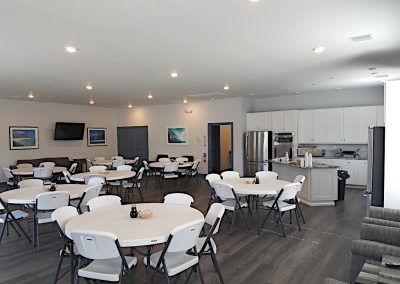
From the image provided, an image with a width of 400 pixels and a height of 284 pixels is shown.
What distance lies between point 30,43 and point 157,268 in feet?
11.4

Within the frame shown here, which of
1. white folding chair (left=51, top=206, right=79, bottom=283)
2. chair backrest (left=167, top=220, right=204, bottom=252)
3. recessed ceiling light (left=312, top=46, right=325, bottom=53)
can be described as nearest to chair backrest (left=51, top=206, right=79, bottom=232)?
white folding chair (left=51, top=206, right=79, bottom=283)

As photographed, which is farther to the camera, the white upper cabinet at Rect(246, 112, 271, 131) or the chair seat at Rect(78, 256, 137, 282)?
the white upper cabinet at Rect(246, 112, 271, 131)

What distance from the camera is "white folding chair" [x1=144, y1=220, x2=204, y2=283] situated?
2.42 m

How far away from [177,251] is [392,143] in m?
2.93

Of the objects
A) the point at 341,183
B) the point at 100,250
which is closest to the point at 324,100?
the point at 341,183

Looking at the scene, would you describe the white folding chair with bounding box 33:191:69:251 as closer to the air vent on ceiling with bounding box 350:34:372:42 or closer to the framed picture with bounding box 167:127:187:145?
the air vent on ceiling with bounding box 350:34:372:42

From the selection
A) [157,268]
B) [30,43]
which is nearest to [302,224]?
[157,268]

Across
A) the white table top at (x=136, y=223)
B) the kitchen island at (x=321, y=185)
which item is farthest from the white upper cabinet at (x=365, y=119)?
the white table top at (x=136, y=223)

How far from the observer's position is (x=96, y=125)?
507 inches

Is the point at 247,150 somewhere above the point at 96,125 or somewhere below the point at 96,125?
below

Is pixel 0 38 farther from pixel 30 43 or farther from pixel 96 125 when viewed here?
pixel 96 125

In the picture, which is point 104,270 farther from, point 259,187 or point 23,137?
point 23,137

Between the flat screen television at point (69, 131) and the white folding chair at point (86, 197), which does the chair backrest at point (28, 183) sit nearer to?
the white folding chair at point (86, 197)

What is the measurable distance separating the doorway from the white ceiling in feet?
14.2
